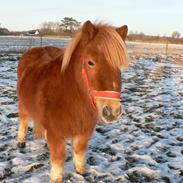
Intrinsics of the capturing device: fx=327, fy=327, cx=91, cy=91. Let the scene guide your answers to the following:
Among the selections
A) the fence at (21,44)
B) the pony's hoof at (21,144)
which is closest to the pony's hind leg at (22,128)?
the pony's hoof at (21,144)

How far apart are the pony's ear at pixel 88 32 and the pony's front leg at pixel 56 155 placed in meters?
1.17

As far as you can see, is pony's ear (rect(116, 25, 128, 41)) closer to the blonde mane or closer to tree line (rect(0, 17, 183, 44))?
the blonde mane

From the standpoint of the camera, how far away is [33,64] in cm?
461

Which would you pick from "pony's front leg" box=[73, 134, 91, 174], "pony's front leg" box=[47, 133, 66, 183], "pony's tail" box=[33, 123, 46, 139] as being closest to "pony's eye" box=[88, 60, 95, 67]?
"pony's front leg" box=[47, 133, 66, 183]

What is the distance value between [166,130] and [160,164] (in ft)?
5.05

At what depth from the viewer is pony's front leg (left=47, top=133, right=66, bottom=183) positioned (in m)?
3.57

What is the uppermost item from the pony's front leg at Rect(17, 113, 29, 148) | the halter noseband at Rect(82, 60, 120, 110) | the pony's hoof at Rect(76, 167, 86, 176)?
the halter noseband at Rect(82, 60, 120, 110)

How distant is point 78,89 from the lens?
3.29 meters

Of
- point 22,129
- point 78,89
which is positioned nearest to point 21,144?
point 22,129

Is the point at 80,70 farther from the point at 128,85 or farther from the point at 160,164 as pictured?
the point at 128,85

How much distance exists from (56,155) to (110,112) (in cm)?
101

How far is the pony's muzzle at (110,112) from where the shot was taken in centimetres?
293

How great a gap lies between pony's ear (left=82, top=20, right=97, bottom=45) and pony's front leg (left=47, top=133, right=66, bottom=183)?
1169 mm

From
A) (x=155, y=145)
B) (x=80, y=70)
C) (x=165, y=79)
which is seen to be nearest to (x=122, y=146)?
→ (x=155, y=145)
